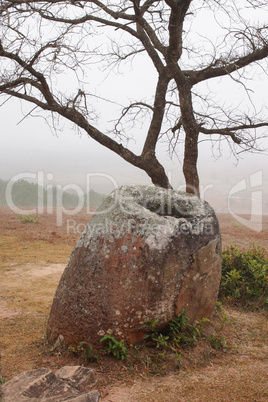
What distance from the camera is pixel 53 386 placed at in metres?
2.79

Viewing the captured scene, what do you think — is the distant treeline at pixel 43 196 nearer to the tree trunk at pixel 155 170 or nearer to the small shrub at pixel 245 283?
the tree trunk at pixel 155 170

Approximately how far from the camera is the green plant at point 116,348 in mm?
3594

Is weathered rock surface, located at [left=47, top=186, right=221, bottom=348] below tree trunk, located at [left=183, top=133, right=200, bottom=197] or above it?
below

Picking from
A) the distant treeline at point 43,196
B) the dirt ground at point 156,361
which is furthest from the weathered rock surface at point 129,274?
the distant treeline at point 43,196

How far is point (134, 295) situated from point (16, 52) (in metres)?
4.30

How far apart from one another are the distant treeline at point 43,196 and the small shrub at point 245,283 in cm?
1708

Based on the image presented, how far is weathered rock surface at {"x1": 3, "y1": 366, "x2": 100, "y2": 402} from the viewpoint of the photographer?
2.61m

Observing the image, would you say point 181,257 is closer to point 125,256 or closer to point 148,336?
point 125,256

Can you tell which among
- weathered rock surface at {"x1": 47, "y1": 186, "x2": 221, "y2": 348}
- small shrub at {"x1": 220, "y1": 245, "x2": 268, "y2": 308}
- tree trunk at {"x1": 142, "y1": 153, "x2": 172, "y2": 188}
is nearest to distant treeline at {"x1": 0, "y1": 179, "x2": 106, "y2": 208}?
tree trunk at {"x1": 142, "y1": 153, "x2": 172, "y2": 188}

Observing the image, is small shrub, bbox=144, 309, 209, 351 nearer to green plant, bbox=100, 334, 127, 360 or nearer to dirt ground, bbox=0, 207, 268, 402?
dirt ground, bbox=0, 207, 268, 402

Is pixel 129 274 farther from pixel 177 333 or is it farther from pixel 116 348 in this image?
pixel 177 333

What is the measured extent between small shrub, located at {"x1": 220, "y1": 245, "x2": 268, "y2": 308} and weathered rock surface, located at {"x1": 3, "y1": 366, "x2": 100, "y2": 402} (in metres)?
3.27

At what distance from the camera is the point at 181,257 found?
13.0 ft

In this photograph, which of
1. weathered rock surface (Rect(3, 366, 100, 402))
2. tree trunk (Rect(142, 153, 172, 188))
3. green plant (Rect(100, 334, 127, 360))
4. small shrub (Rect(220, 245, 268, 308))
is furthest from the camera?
tree trunk (Rect(142, 153, 172, 188))
